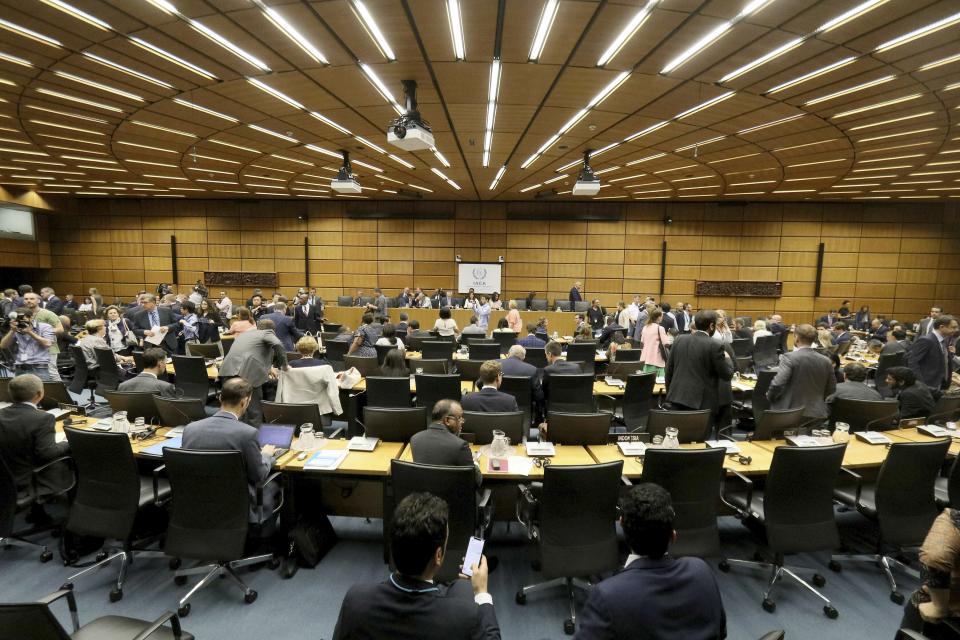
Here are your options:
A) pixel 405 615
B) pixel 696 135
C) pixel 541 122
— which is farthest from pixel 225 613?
pixel 696 135

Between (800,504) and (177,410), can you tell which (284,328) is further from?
(800,504)

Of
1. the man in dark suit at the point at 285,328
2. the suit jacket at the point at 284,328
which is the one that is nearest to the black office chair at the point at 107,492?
the man in dark suit at the point at 285,328

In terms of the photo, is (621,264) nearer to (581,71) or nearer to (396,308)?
(396,308)

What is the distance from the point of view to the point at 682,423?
157 inches

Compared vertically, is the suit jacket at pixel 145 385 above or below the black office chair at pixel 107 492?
above

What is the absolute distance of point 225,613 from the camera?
3.09 m

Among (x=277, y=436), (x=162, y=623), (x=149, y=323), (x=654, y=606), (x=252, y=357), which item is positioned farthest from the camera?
(x=149, y=323)

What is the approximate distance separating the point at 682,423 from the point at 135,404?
5195mm

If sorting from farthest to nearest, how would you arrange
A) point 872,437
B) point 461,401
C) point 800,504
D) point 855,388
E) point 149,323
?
1. point 149,323
2. point 855,388
3. point 461,401
4. point 872,437
5. point 800,504

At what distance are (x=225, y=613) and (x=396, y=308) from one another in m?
11.6

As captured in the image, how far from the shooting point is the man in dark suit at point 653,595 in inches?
61.2

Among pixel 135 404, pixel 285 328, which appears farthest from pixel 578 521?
pixel 285 328

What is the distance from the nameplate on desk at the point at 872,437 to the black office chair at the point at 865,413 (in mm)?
268

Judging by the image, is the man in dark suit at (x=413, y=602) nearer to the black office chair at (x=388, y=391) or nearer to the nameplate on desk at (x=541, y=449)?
the nameplate on desk at (x=541, y=449)
